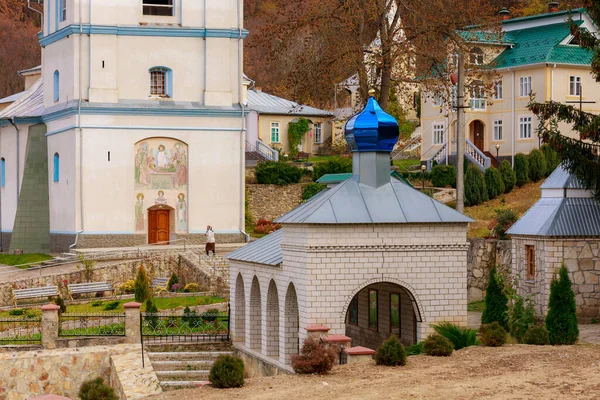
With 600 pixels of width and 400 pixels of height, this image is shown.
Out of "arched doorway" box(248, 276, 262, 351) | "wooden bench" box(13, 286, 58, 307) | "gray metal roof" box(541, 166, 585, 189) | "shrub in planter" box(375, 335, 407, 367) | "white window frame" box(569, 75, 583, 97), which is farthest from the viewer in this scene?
"white window frame" box(569, 75, 583, 97)

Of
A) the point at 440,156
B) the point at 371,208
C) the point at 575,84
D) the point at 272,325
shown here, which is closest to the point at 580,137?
the point at 371,208

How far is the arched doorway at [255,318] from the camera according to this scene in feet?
80.7

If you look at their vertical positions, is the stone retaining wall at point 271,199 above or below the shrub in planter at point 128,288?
above

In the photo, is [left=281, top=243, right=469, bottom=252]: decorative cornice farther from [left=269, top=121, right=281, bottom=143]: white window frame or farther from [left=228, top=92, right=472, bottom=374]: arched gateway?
[left=269, top=121, right=281, bottom=143]: white window frame

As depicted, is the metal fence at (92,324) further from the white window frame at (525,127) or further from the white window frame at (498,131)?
the white window frame at (498,131)

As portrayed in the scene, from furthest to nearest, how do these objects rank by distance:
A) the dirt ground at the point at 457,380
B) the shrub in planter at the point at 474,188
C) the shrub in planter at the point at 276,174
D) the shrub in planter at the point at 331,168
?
the shrub in planter at the point at 331,168
the shrub in planter at the point at 276,174
the shrub in planter at the point at 474,188
the dirt ground at the point at 457,380

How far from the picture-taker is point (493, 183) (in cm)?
4153

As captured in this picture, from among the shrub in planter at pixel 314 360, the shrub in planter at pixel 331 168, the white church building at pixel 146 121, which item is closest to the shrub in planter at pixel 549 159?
the shrub in planter at pixel 331 168

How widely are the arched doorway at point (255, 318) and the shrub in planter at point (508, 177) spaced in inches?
757

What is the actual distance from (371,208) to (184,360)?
6.18 m

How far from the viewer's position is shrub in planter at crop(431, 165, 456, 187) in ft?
147

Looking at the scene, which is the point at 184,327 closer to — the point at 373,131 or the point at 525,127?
the point at 373,131

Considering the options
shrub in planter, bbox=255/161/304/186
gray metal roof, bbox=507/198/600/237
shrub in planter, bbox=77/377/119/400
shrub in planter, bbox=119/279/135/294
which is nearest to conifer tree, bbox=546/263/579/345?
gray metal roof, bbox=507/198/600/237

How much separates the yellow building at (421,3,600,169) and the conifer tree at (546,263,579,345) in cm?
2682
